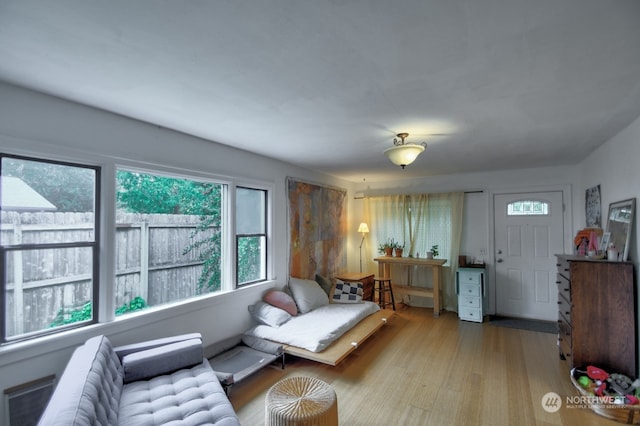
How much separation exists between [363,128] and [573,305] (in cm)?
269

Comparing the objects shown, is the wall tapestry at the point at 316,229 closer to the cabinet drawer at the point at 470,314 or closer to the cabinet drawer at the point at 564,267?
the cabinet drawer at the point at 470,314

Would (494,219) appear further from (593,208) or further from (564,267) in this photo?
(564,267)

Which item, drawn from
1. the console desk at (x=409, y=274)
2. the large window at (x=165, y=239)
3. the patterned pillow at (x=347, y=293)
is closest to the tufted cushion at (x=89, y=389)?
the large window at (x=165, y=239)

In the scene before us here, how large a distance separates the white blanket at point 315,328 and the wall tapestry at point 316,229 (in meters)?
0.82

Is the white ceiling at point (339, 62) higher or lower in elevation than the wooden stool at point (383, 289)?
higher

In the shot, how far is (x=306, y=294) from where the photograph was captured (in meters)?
4.21

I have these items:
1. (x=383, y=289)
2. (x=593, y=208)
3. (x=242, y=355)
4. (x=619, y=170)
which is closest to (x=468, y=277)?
(x=383, y=289)

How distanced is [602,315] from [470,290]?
2.04 m

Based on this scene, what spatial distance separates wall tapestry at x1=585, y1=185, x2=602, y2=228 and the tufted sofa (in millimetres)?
4443

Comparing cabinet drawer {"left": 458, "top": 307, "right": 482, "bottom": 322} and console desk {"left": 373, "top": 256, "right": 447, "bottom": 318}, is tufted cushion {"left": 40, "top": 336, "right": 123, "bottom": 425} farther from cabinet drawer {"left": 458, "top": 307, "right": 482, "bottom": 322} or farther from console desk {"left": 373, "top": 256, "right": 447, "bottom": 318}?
cabinet drawer {"left": 458, "top": 307, "right": 482, "bottom": 322}

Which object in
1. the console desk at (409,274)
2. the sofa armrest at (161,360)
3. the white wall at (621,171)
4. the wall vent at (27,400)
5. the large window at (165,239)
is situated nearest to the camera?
the wall vent at (27,400)

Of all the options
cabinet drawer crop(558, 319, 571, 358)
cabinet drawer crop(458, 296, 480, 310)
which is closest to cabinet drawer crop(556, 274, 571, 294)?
cabinet drawer crop(558, 319, 571, 358)

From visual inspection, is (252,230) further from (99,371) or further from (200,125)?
(99,371)

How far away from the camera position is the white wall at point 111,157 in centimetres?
195
